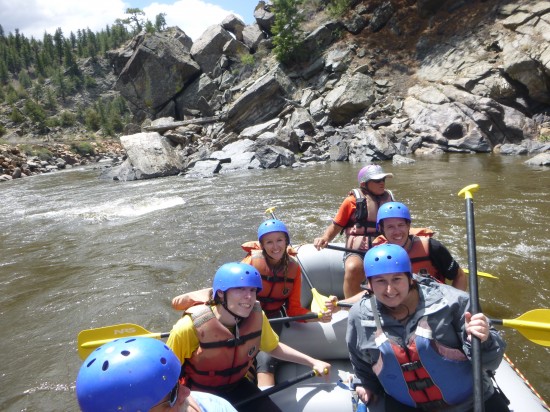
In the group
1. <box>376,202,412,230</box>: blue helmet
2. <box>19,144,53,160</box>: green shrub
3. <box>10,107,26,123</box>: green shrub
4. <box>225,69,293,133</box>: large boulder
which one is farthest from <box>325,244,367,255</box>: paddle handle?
<box>10,107,26,123</box>: green shrub

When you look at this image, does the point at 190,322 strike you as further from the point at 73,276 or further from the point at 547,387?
the point at 73,276

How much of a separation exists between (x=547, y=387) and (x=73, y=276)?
19.8ft

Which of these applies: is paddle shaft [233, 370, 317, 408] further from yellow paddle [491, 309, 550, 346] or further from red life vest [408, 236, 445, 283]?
yellow paddle [491, 309, 550, 346]

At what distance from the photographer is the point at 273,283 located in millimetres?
3236

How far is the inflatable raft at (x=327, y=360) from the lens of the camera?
2266mm

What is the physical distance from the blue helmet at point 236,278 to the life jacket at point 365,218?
6.46 ft

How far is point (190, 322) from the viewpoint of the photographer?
2285 millimetres

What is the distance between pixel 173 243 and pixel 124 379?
20.6ft

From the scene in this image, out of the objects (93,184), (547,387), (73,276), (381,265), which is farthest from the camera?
(93,184)

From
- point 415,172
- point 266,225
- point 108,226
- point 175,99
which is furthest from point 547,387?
point 175,99

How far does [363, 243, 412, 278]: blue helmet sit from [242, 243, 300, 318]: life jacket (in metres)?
1.30

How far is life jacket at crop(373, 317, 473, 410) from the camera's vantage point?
1.83 m

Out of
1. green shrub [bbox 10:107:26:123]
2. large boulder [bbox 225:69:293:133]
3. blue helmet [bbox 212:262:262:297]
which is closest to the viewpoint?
blue helmet [bbox 212:262:262:297]

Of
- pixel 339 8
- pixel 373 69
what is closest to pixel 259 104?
pixel 373 69
